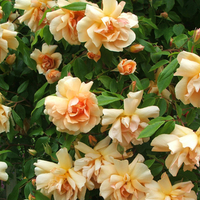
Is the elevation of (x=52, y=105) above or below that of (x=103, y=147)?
above

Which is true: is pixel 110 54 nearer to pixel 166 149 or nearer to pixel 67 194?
pixel 166 149

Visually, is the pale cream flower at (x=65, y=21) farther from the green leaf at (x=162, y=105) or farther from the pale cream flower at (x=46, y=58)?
the green leaf at (x=162, y=105)

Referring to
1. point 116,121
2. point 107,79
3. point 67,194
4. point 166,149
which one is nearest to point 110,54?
point 107,79

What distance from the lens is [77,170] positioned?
0.78 metres

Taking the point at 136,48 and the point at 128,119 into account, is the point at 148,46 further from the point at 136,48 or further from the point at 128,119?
the point at 128,119

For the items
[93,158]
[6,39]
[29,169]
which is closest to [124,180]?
[93,158]

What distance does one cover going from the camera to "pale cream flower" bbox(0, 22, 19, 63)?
862 millimetres

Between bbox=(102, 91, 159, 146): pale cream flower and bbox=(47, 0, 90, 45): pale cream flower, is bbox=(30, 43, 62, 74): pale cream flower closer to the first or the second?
bbox=(47, 0, 90, 45): pale cream flower

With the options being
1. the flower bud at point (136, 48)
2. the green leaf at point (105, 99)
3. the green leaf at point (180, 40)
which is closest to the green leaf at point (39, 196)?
the green leaf at point (105, 99)

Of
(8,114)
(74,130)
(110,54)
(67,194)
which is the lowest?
(67,194)

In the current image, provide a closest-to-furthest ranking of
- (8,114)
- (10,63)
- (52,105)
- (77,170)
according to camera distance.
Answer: (52,105), (77,170), (8,114), (10,63)

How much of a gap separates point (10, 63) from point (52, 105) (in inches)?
21.7

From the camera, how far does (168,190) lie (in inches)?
28.2

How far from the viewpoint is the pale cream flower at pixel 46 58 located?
1.01 m
